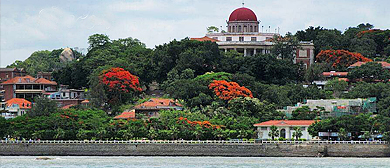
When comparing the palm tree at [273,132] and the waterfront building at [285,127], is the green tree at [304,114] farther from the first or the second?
the palm tree at [273,132]

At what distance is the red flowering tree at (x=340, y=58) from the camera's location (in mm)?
117562

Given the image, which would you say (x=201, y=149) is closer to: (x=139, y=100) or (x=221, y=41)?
(x=139, y=100)

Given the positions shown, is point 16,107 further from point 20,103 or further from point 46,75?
point 46,75

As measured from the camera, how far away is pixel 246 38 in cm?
12450

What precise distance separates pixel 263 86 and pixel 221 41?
73.4 ft

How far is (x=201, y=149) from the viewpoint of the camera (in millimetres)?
84938

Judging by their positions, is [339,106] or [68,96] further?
[68,96]

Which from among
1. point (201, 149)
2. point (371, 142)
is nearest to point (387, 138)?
point (371, 142)

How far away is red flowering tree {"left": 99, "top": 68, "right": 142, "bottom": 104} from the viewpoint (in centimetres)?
10206

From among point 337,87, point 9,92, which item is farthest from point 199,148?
point 9,92

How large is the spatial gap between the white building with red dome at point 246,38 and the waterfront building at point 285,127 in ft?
110

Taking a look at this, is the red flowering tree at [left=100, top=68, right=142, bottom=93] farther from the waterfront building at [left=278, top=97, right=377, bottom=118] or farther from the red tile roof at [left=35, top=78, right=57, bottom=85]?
the waterfront building at [left=278, top=97, right=377, bottom=118]

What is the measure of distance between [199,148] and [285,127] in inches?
320

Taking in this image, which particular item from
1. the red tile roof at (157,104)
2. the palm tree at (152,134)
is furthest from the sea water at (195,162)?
the red tile roof at (157,104)
